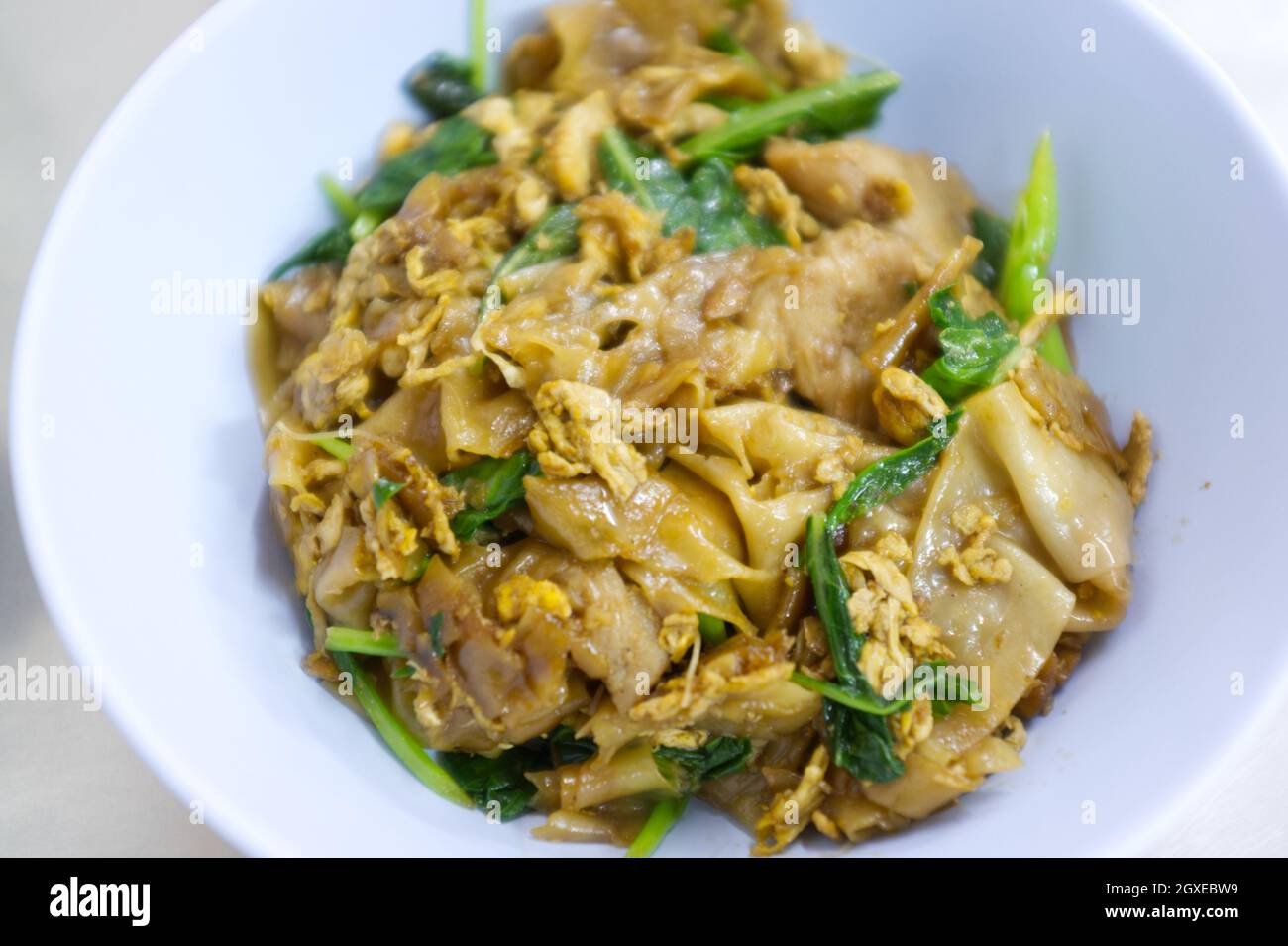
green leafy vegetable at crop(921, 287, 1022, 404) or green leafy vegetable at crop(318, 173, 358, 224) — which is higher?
green leafy vegetable at crop(318, 173, 358, 224)

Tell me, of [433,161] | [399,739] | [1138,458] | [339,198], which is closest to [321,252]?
[339,198]

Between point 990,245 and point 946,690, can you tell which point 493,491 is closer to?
point 946,690

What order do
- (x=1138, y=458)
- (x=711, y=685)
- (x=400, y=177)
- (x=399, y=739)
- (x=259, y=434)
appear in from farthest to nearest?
(x=400, y=177) → (x=259, y=434) → (x=1138, y=458) → (x=399, y=739) → (x=711, y=685)

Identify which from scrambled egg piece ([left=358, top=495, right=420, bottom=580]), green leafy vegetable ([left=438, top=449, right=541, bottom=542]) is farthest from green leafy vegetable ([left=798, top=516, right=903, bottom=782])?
scrambled egg piece ([left=358, top=495, right=420, bottom=580])

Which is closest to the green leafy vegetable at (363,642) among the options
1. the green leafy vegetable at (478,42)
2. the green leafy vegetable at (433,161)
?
the green leafy vegetable at (433,161)

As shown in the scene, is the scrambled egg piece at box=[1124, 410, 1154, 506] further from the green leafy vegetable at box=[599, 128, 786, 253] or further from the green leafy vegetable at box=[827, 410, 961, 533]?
the green leafy vegetable at box=[599, 128, 786, 253]
